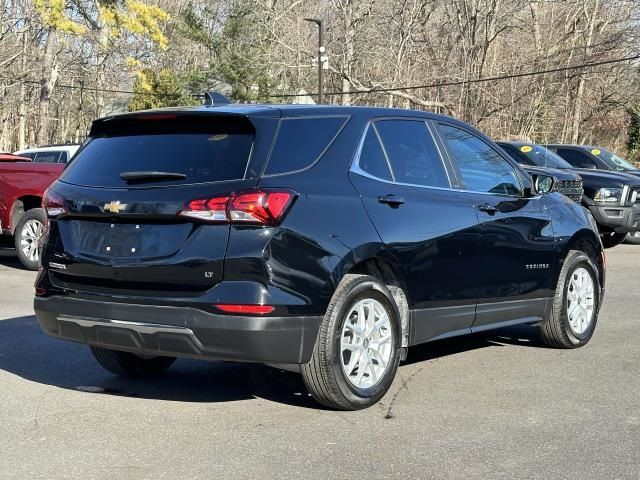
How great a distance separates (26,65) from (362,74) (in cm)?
2118

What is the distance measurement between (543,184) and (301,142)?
262 cm

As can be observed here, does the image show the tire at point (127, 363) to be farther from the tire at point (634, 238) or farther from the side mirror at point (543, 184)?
the tire at point (634, 238)

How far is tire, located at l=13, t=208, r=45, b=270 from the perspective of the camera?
1198cm

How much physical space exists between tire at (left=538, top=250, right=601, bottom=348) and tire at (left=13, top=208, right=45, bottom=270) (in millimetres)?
7665

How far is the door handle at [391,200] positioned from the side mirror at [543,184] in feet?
5.95

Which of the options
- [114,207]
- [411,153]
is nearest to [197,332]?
[114,207]

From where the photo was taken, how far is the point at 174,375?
20.1 ft

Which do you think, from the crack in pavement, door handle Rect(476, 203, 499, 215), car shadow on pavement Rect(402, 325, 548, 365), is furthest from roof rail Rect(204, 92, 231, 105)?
car shadow on pavement Rect(402, 325, 548, 365)

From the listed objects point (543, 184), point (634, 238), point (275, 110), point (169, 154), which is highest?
point (275, 110)

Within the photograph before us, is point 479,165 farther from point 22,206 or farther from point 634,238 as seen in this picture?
point 634,238

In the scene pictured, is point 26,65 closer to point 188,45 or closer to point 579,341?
point 188,45

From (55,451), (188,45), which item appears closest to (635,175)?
(55,451)

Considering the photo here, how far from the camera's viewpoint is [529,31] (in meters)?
47.5

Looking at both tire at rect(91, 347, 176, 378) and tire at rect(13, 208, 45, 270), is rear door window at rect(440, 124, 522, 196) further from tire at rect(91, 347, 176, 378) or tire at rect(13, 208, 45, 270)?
tire at rect(13, 208, 45, 270)
